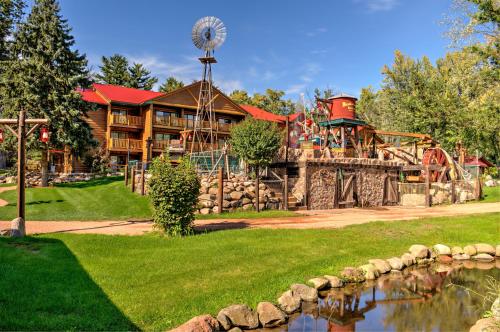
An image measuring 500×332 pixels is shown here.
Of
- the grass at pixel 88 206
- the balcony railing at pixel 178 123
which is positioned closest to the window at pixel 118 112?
the balcony railing at pixel 178 123

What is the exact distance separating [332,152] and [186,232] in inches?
709

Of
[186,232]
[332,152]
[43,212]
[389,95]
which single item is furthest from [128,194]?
[389,95]

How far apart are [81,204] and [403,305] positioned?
A: 18737 mm

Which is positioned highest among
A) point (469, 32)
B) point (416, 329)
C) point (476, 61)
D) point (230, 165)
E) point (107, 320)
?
point (469, 32)

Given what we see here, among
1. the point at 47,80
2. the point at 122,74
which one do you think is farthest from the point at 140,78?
the point at 47,80

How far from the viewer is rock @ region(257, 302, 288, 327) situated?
799cm

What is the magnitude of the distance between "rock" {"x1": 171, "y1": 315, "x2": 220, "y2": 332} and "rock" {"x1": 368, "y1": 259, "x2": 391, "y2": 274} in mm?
6697

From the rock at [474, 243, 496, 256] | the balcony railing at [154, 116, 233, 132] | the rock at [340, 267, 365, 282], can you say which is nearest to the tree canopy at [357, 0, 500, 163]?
the rock at [474, 243, 496, 256]

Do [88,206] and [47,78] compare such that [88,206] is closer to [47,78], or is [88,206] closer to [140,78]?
[47,78]

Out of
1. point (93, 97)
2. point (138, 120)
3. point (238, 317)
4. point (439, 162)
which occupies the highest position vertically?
point (93, 97)

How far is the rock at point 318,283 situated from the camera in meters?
10.1

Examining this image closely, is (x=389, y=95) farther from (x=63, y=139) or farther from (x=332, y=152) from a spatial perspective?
(x=63, y=139)

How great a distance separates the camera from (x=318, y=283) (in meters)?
10.2

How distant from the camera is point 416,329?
850cm
